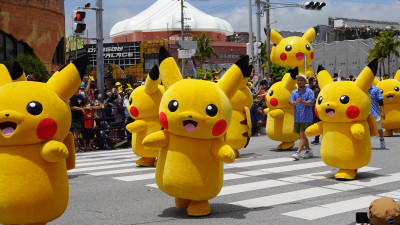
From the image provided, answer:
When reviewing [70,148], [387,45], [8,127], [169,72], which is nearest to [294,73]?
[169,72]

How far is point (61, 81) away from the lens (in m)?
5.61

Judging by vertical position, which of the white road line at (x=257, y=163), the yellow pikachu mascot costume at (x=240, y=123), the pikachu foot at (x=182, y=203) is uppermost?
the yellow pikachu mascot costume at (x=240, y=123)

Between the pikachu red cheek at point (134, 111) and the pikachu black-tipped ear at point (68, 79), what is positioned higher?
the pikachu black-tipped ear at point (68, 79)

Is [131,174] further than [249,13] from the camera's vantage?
No

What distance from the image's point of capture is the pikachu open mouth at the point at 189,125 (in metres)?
6.56

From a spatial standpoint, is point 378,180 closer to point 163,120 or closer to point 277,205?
point 277,205

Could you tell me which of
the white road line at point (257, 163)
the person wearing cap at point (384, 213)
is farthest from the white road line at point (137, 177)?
the person wearing cap at point (384, 213)

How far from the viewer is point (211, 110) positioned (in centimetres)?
657

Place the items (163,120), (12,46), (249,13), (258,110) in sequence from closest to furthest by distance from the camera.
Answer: (163,120) < (258,110) < (249,13) < (12,46)

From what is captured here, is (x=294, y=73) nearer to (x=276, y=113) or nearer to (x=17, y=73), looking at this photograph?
(x=276, y=113)

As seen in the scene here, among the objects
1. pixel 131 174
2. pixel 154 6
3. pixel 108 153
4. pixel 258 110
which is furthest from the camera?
pixel 154 6

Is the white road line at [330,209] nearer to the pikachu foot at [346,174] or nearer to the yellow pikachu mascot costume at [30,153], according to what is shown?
the pikachu foot at [346,174]

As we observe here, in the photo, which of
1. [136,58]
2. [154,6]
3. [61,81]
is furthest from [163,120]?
[154,6]

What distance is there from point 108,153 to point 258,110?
6284mm
